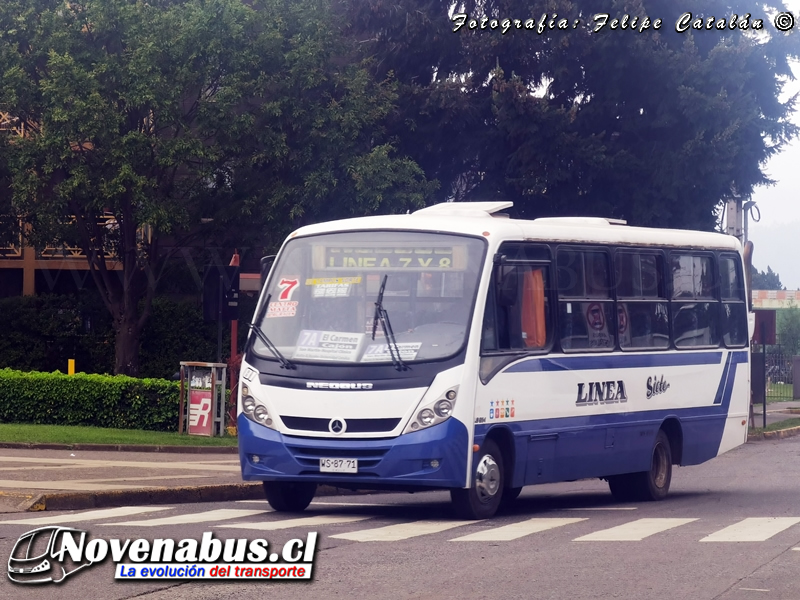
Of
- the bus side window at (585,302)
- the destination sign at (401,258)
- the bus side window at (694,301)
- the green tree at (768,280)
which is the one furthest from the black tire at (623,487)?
the green tree at (768,280)

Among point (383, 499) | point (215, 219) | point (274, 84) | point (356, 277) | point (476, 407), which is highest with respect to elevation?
point (274, 84)

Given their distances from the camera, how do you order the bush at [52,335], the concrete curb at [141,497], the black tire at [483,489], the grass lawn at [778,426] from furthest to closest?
the bush at [52,335]
the grass lawn at [778,426]
the concrete curb at [141,497]
the black tire at [483,489]

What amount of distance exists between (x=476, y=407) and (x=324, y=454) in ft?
4.80

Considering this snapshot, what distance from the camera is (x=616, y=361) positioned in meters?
14.8

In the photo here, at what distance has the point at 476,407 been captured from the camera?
12.4 meters

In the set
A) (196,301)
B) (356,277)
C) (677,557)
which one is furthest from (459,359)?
(196,301)

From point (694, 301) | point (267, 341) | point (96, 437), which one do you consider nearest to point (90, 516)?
point (267, 341)

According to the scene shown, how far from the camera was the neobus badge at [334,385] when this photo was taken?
12305mm

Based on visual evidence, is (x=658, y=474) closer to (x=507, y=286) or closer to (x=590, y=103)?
(x=507, y=286)

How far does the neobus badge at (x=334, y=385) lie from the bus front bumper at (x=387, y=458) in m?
0.47

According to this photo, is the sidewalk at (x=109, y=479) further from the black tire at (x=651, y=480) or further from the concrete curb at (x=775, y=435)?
the concrete curb at (x=775, y=435)

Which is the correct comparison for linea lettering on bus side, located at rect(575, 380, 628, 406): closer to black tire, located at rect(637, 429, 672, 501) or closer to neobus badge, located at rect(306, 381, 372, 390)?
black tire, located at rect(637, 429, 672, 501)

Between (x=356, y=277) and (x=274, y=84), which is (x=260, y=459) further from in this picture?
(x=274, y=84)

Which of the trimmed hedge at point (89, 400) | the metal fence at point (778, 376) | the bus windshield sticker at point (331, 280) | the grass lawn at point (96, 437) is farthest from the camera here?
the metal fence at point (778, 376)
